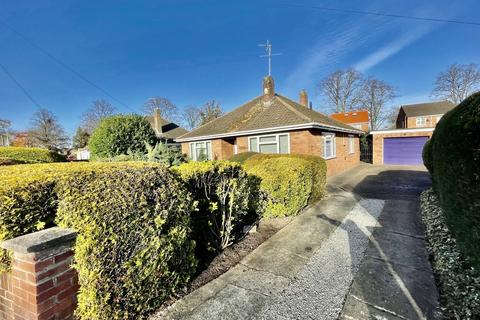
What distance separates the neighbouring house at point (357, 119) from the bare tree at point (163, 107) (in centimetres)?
2800

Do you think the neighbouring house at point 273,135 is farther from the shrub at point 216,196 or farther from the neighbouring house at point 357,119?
the neighbouring house at point 357,119

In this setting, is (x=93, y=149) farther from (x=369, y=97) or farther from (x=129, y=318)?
(x=369, y=97)

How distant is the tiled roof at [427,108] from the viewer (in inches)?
1276

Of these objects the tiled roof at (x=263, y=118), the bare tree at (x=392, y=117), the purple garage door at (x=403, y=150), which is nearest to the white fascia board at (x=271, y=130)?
the tiled roof at (x=263, y=118)

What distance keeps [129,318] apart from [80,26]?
46.1 feet

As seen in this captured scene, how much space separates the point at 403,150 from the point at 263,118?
459 inches

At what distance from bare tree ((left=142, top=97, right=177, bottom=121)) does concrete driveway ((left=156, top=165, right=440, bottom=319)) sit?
3497 centimetres

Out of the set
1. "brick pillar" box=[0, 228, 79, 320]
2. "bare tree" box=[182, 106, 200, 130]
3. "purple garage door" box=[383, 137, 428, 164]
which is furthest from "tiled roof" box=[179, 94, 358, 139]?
"bare tree" box=[182, 106, 200, 130]

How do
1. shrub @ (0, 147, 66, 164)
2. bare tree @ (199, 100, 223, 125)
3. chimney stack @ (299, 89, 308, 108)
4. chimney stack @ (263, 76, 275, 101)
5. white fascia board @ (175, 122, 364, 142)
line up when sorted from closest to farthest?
shrub @ (0, 147, 66, 164)
white fascia board @ (175, 122, 364, 142)
chimney stack @ (263, 76, 275, 101)
chimney stack @ (299, 89, 308, 108)
bare tree @ (199, 100, 223, 125)

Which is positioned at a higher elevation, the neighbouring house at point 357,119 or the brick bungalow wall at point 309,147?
the neighbouring house at point 357,119

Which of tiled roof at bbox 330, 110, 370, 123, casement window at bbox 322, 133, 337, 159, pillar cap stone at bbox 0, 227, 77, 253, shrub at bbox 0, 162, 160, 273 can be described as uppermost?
tiled roof at bbox 330, 110, 370, 123

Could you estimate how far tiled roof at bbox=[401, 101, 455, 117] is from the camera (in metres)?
32.4

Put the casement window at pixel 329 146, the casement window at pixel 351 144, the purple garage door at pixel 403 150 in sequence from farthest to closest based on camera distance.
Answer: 1. the casement window at pixel 351 144
2. the purple garage door at pixel 403 150
3. the casement window at pixel 329 146

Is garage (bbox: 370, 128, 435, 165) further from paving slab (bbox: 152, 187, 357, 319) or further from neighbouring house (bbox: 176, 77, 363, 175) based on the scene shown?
paving slab (bbox: 152, 187, 357, 319)
